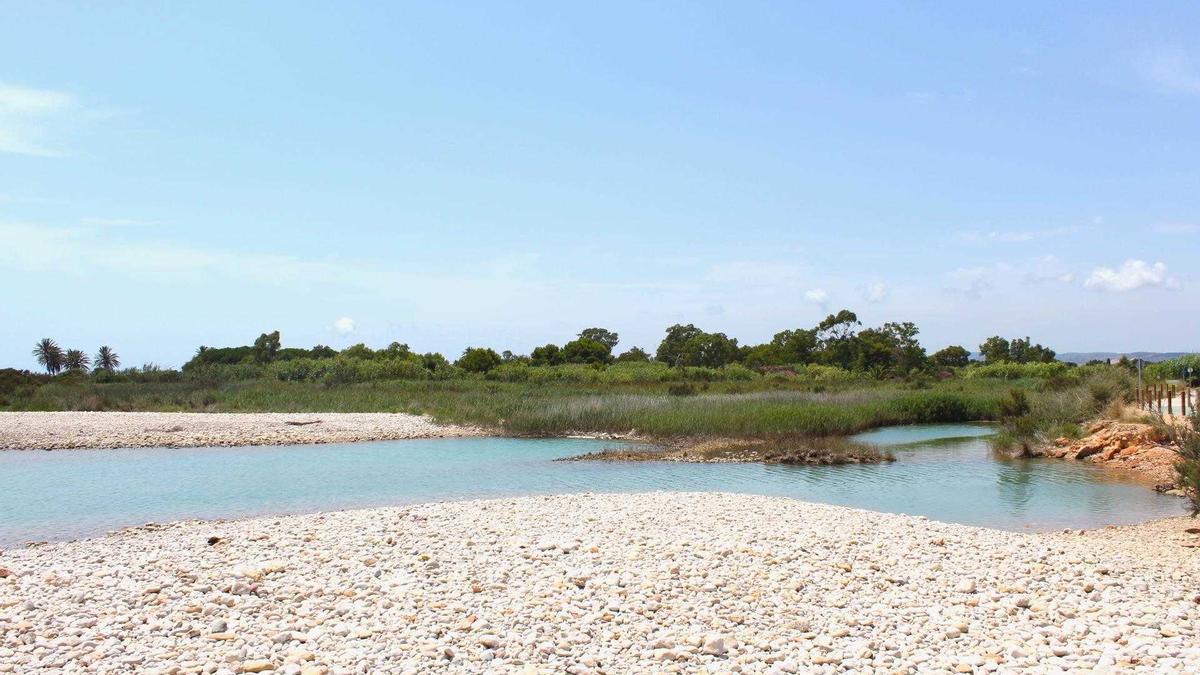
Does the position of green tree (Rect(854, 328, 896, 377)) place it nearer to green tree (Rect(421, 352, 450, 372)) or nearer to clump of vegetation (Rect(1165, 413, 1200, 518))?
green tree (Rect(421, 352, 450, 372))

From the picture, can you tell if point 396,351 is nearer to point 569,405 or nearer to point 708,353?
point 708,353

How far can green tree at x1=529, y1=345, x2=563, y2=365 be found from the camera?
65.5 m

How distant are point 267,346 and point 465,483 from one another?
59436 millimetres

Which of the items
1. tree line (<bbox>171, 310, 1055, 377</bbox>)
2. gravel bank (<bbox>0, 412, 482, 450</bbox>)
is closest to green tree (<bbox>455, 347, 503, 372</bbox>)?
tree line (<bbox>171, 310, 1055, 377</bbox>)

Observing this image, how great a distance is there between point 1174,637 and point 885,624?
1.86 metres

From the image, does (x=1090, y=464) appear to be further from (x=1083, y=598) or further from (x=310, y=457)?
(x=310, y=457)

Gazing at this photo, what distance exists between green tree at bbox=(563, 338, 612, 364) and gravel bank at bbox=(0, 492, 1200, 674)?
56.4 meters

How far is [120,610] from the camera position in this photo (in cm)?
645

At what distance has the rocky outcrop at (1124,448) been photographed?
16.9m

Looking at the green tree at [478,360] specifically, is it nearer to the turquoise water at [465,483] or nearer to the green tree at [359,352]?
the green tree at [359,352]

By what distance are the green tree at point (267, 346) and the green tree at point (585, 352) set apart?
903 inches

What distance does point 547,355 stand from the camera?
219ft

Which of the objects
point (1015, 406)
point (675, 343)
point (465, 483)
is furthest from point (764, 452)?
point (675, 343)

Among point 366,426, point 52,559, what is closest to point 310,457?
point 366,426
